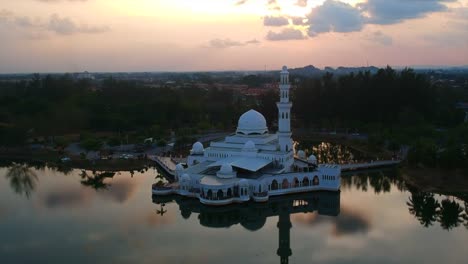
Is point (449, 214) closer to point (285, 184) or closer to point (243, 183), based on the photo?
point (285, 184)

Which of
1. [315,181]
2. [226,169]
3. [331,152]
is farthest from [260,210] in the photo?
[331,152]

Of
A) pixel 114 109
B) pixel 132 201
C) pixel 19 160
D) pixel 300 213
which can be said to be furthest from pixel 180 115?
pixel 300 213

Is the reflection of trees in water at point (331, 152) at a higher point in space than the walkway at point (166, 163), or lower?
lower

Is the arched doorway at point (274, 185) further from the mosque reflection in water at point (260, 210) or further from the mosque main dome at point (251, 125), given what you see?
the mosque main dome at point (251, 125)

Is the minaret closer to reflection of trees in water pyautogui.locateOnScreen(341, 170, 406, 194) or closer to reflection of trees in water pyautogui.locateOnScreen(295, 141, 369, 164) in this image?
reflection of trees in water pyautogui.locateOnScreen(341, 170, 406, 194)

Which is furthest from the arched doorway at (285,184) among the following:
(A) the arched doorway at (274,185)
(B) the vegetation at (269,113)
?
(B) the vegetation at (269,113)

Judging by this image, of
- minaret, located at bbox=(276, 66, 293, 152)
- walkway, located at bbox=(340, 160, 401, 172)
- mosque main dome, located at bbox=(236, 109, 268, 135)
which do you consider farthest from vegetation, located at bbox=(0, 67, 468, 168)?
minaret, located at bbox=(276, 66, 293, 152)

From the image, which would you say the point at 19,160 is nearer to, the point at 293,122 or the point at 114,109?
the point at 114,109
